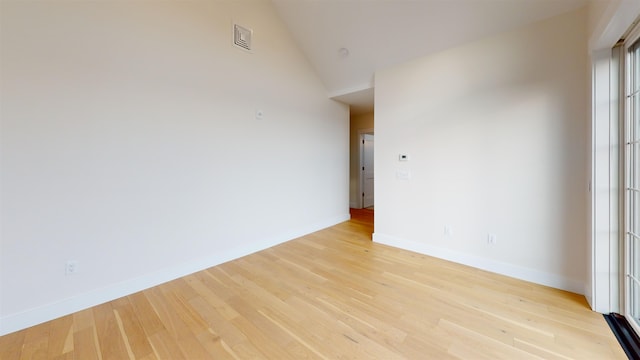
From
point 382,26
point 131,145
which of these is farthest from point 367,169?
point 131,145

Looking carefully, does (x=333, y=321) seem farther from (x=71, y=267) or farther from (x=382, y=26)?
(x=382, y=26)

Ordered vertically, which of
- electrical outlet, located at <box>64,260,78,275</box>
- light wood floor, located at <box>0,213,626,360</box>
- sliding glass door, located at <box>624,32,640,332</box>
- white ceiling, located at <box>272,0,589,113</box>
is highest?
white ceiling, located at <box>272,0,589,113</box>

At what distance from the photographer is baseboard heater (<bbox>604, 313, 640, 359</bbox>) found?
1.43 m

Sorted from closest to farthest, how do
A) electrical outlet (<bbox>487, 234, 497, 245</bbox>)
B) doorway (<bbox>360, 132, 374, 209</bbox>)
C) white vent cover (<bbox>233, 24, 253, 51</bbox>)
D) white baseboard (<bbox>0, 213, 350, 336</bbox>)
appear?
white baseboard (<bbox>0, 213, 350, 336</bbox>) → electrical outlet (<bbox>487, 234, 497, 245</bbox>) → white vent cover (<bbox>233, 24, 253, 51</bbox>) → doorway (<bbox>360, 132, 374, 209</bbox>)

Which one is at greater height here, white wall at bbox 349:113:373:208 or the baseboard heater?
white wall at bbox 349:113:373:208

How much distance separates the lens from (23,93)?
171 cm

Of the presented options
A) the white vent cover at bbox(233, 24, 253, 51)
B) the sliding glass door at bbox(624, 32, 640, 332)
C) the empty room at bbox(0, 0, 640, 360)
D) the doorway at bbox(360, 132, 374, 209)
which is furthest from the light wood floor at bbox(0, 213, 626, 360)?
the doorway at bbox(360, 132, 374, 209)

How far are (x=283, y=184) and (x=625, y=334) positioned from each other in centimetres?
355

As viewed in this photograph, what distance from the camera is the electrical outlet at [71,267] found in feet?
6.23

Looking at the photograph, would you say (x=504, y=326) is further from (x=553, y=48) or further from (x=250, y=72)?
(x=250, y=72)

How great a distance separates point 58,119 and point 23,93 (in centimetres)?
24

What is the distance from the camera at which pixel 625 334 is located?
5.13ft

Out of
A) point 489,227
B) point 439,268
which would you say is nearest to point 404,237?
point 439,268

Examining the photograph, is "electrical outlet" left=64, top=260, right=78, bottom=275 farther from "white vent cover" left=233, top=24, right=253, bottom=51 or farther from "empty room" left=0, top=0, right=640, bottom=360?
"white vent cover" left=233, top=24, right=253, bottom=51
